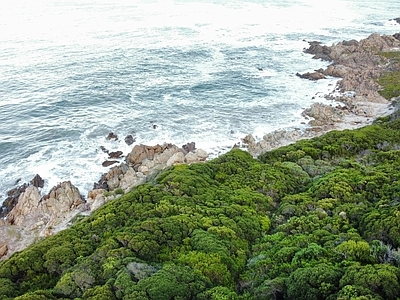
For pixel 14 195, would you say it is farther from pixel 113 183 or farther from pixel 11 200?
pixel 113 183

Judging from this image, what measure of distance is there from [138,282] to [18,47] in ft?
257

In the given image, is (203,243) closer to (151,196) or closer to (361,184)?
(151,196)

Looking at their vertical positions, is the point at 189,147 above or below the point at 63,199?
above

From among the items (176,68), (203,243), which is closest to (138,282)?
(203,243)

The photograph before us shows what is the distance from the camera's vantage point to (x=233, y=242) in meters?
20.8

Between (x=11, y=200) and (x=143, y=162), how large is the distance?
12560 millimetres

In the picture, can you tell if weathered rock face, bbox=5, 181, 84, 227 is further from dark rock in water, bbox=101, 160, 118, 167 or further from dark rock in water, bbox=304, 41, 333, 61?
dark rock in water, bbox=304, 41, 333, 61

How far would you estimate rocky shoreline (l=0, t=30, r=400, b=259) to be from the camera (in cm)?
A: 3303

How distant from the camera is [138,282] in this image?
55.3 ft

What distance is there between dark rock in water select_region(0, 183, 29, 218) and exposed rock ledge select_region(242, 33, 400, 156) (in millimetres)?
23362

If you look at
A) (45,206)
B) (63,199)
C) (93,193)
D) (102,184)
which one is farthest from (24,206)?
(102,184)

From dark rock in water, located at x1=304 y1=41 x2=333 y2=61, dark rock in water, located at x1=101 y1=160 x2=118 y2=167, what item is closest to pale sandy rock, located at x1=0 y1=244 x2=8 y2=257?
dark rock in water, located at x1=101 y1=160 x2=118 y2=167

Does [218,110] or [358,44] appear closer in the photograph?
[218,110]

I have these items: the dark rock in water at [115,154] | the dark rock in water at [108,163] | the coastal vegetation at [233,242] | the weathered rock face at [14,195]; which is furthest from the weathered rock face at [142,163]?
the coastal vegetation at [233,242]
